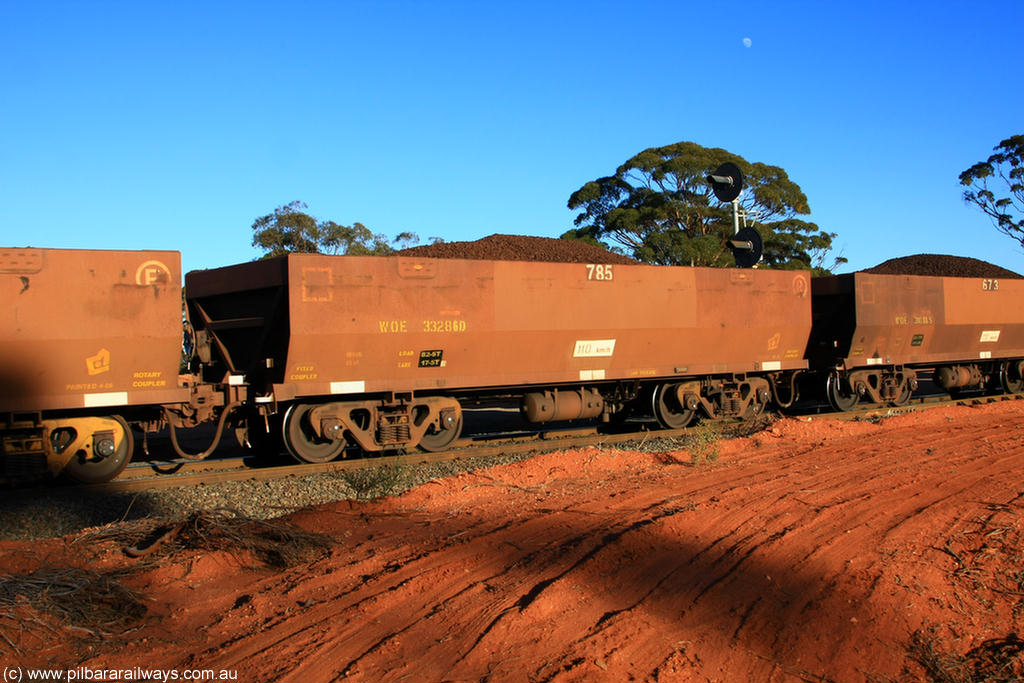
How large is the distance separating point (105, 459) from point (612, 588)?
7.93 meters

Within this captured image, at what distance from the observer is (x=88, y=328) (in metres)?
9.69

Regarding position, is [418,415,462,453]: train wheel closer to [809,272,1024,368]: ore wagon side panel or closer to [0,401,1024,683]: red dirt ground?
[0,401,1024,683]: red dirt ground

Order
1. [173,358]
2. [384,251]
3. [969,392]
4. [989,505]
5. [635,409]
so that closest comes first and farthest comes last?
[989,505], [173,358], [635,409], [969,392], [384,251]

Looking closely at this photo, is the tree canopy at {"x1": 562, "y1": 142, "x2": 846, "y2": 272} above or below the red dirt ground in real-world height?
above

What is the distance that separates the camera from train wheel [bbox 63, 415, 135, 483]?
394 inches

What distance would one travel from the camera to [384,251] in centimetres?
3350

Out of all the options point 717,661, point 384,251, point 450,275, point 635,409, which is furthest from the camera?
point 384,251

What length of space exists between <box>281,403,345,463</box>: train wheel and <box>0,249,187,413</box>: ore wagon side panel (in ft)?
4.91

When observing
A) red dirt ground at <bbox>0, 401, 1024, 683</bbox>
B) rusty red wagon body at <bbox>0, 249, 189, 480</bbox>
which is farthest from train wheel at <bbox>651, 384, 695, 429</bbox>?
rusty red wagon body at <bbox>0, 249, 189, 480</bbox>

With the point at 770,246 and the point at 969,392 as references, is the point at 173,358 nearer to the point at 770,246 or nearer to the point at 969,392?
the point at 969,392

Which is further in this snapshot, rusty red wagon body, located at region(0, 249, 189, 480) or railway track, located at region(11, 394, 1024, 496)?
railway track, located at region(11, 394, 1024, 496)

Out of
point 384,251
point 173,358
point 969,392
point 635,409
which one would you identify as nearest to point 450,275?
point 173,358

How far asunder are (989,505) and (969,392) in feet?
55.1

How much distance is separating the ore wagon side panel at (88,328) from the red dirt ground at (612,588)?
3767 millimetres
